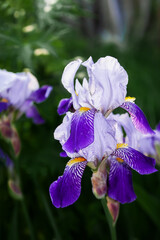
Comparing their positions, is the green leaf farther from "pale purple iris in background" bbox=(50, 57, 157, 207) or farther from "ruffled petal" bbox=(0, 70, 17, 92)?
"ruffled petal" bbox=(0, 70, 17, 92)

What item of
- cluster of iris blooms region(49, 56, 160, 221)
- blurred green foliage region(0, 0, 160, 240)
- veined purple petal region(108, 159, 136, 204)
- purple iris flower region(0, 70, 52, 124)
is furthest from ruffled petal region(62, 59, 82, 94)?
blurred green foliage region(0, 0, 160, 240)

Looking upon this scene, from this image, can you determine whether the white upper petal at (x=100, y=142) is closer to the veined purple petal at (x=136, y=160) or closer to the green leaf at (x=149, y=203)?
the veined purple petal at (x=136, y=160)

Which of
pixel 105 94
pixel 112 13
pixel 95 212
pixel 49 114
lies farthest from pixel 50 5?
pixel 112 13

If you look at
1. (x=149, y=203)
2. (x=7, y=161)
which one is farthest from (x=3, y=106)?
(x=149, y=203)

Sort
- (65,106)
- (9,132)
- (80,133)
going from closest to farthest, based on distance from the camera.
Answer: (80,133) → (65,106) → (9,132)

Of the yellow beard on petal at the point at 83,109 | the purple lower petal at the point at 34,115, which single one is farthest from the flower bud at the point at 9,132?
the yellow beard on petal at the point at 83,109

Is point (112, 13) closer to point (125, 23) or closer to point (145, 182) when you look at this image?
A: point (125, 23)

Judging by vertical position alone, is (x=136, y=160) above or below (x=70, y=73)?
below

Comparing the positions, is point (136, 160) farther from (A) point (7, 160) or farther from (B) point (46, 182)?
(B) point (46, 182)
